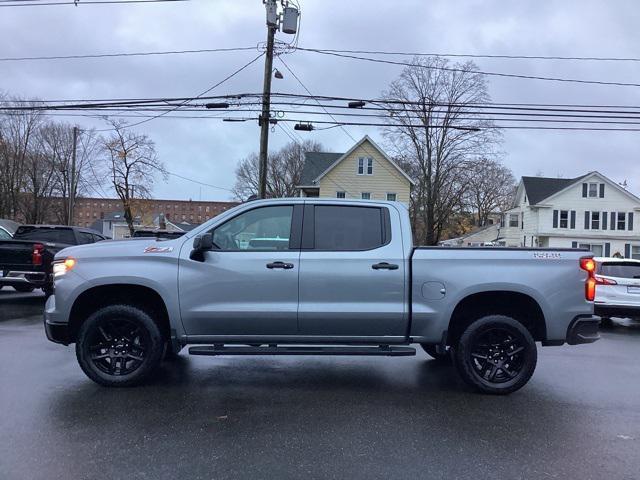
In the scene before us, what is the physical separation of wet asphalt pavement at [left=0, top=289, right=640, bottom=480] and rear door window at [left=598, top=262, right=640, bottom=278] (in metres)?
4.91

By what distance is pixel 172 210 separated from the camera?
113938mm

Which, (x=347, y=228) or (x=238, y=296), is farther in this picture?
(x=347, y=228)

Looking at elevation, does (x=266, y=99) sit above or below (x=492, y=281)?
above

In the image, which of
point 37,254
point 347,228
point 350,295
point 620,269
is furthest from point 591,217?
point 350,295

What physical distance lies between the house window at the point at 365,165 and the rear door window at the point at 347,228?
37084mm

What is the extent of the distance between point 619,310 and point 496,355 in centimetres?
678

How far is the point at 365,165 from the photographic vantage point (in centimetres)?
4238

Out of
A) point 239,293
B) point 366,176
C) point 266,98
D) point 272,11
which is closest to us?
point 239,293

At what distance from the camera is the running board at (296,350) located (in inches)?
208

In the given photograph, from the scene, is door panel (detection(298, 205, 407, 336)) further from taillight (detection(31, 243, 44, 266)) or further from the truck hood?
taillight (detection(31, 243, 44, 266))

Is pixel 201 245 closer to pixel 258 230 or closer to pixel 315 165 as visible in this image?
pixel 258 230

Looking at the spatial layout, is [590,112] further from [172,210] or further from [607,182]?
[172,210]

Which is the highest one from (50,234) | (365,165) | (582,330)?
(365,165)

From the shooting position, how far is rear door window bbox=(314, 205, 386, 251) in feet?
18.1
